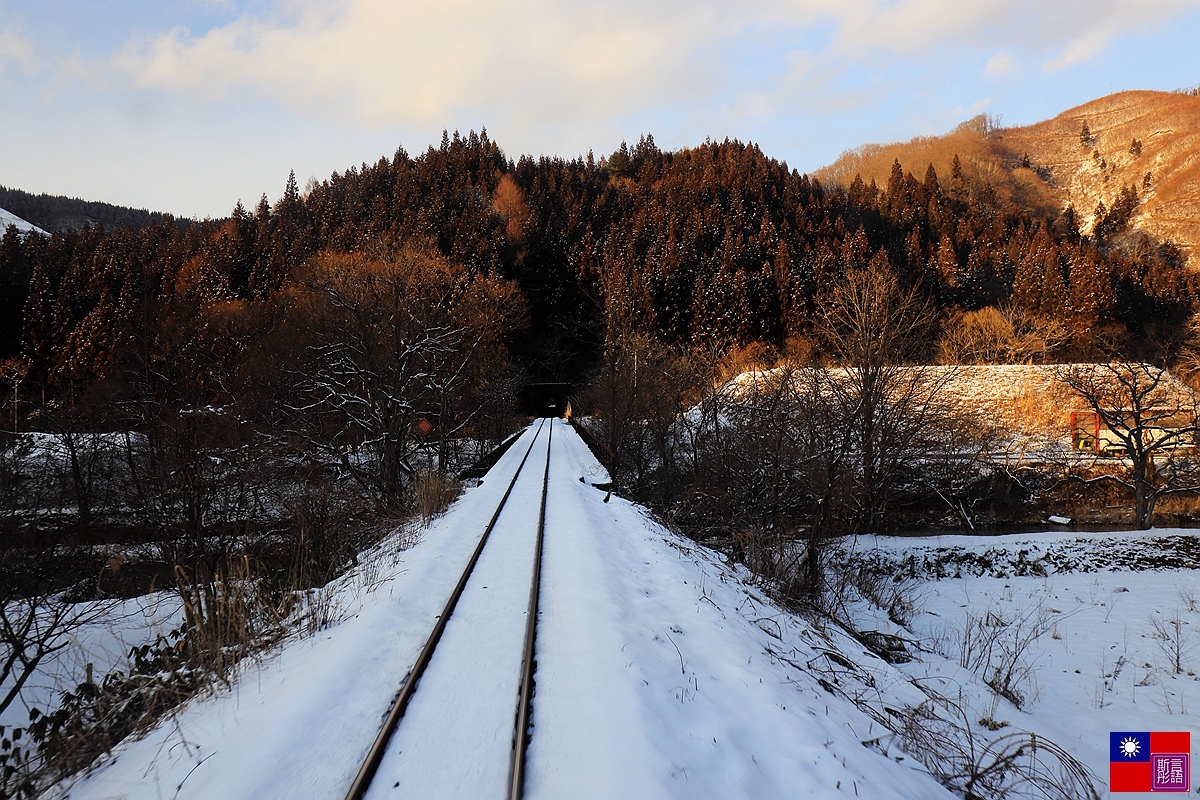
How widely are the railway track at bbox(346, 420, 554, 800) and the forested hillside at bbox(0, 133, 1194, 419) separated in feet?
100

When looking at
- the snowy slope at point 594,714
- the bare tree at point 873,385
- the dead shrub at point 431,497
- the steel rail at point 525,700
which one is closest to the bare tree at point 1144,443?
the bare tree at point 873,385

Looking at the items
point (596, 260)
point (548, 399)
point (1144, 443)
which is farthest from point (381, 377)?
point (548, 399)

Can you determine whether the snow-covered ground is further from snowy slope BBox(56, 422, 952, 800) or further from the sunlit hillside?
the sunlit hillside

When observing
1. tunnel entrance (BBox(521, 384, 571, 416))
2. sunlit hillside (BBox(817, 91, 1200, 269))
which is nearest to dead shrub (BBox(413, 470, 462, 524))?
tunnel entrance (BBox(521, 384, 571, 416))

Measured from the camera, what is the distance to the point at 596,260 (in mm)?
73000

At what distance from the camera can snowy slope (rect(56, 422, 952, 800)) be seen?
343cm

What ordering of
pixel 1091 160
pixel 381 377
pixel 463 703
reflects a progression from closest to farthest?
pixel 463 703 → pixel 381 377 → pixel 1091 160

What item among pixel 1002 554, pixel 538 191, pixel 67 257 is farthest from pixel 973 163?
pixel 67 257

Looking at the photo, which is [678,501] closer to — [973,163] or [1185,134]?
[973,163]

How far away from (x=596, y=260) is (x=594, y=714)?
72.2m

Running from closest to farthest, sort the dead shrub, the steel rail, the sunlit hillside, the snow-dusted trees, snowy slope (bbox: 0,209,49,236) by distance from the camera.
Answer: the steel rail → the dead shrub → the snow-dusted trees → the sunlit hillside → snowy slope (bbox: 0,209,49,236)

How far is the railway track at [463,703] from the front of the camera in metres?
3.40

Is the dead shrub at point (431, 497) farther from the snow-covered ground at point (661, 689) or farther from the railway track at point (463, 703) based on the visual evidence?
the railway track at point (463, 703)

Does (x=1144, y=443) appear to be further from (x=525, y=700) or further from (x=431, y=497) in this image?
(x=525, y=700)
